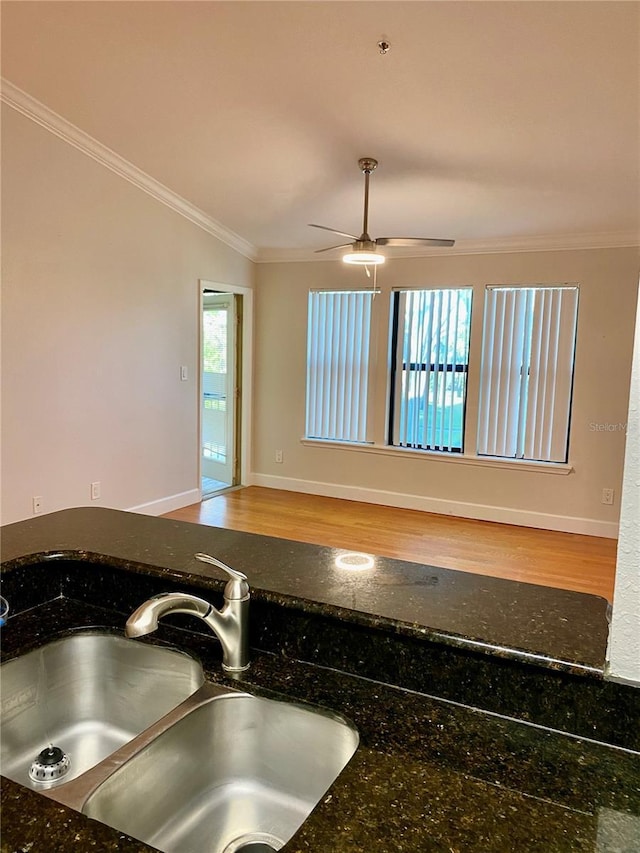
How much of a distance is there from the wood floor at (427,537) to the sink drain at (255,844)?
3308 millimetres

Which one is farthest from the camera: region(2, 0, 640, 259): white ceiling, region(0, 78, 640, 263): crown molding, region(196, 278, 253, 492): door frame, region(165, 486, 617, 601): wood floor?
region(196, 278, 253, 492): door frame

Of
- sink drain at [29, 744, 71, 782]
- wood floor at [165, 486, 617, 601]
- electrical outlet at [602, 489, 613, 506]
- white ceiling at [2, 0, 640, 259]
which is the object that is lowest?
wood floor at [165, 486, 617, 601]

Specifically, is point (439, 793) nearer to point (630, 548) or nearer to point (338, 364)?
point (630, 548)

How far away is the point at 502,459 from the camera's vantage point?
5422 millimetres

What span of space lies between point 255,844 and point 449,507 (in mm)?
4913

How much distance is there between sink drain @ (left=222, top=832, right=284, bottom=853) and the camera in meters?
0.97

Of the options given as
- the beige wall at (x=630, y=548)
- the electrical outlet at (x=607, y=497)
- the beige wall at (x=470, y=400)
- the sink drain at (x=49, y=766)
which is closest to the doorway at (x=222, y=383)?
the beige wall at (x=470, y=400)

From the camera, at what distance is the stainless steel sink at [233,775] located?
3.12 feet

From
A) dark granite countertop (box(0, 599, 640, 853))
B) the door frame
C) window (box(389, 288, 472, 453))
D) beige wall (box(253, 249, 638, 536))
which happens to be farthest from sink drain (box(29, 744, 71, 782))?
the door frame

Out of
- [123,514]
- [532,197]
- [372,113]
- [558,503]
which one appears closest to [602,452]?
[558,503]

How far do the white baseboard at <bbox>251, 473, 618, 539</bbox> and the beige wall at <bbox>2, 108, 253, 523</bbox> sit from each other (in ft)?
3.93

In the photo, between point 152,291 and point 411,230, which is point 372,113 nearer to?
point 411,230

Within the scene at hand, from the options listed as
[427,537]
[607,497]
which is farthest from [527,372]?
[427,537]

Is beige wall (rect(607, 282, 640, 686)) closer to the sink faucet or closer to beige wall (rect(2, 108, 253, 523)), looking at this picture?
the sink faucet
